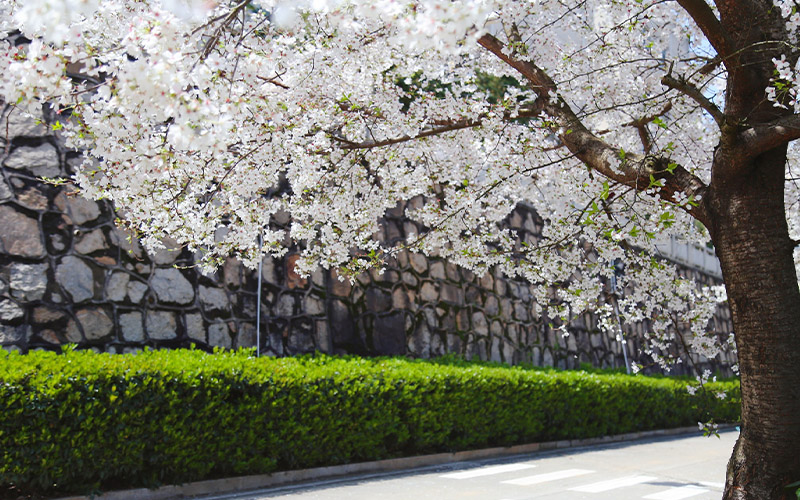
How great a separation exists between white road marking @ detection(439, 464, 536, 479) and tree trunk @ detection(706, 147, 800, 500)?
385cm

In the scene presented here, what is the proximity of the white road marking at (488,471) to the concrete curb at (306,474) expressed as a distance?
683mm

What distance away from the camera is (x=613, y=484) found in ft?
27.0

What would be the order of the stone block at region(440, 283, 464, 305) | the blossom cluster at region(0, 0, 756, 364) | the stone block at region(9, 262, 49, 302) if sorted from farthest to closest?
the stone block at region(440, 283, 464, 305)
the stone block at region(9, 262, 49, 302)
the blossom cluster at region(0, 0, 756, 364)

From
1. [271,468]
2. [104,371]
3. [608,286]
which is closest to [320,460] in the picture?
[271,468]

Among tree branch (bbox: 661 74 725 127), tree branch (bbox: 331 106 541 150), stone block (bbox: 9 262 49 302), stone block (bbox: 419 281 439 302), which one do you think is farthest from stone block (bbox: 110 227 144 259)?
tree branch (bbox: 661 74 725 127)

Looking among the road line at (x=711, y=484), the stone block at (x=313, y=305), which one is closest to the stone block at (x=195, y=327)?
the stone block at (x=313, y=305)

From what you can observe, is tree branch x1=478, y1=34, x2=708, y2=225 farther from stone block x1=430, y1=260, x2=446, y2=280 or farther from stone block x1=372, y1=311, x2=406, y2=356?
stone block x1=430, y1=260, x2=446, y2=280

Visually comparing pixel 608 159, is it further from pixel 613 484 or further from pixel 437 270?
pixel 437 270

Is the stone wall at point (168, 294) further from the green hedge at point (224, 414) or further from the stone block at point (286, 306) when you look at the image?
the green hedge at point (224, 414)

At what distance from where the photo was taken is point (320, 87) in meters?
7.27

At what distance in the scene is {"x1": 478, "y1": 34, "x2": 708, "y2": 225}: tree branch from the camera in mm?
5582

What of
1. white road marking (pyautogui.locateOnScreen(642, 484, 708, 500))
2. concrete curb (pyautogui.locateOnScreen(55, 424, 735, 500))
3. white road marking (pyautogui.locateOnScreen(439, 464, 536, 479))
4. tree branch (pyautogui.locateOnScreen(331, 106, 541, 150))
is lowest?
white road marking (pyautogui.locateOnScreen(642, 484, 708, 500))

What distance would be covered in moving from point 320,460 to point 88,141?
4.69 metres

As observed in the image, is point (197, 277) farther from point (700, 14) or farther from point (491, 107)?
point (700, 14)
